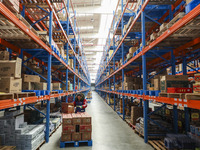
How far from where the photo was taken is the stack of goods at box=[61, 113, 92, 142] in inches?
172

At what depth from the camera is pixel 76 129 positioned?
4.46 m

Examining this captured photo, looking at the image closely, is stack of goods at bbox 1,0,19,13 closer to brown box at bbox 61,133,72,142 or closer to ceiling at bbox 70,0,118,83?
brown box at bbox 61,133,72,142

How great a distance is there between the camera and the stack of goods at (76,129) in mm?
4379

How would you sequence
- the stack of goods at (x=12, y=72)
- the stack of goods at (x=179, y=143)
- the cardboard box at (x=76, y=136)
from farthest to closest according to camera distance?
the cardboard box at (x=76, y=136), the stack of goods at (x=179, y=143), the stack of goods at (x=12, y=72)

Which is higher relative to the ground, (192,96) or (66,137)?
(192,96)

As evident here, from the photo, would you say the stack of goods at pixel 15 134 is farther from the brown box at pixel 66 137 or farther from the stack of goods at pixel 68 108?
the stack of goods at pixel 68 108

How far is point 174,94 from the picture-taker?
3.28 m

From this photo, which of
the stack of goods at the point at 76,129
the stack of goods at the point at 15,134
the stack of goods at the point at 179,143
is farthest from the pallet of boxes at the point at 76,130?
the stack of goods at the point at 179,143

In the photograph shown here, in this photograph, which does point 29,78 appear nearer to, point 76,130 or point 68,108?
point 76,130

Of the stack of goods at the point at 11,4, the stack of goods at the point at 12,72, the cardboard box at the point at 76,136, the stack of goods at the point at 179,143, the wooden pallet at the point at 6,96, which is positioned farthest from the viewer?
the cardboard box at the point at 76,136

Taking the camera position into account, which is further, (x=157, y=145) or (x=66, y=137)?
(x=66, y=137)

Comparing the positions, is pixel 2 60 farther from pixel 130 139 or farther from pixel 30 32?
pixel 130 139

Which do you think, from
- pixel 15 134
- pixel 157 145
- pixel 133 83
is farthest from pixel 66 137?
pixel 133 83

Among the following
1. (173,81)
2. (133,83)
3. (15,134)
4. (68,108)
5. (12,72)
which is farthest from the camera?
(133,83)
